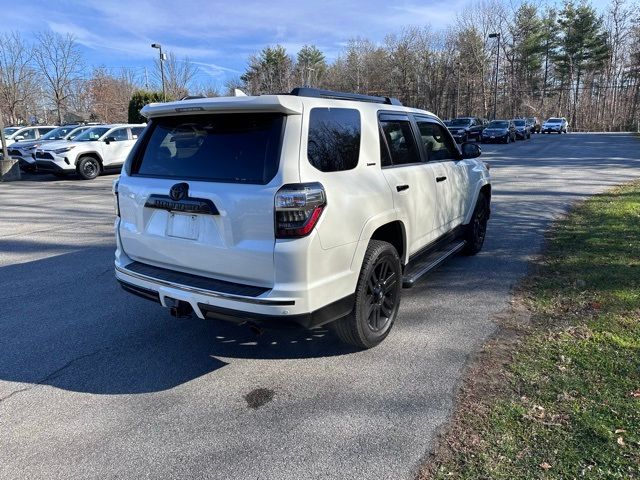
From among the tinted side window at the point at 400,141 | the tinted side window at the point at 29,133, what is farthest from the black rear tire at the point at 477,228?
the tinted side window at the point at 29,133

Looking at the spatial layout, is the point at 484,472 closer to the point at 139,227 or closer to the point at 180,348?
the point at 180,348

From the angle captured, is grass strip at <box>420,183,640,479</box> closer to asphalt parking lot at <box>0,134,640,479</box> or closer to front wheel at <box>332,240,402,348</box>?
asphalt parking lot at <box>0,134,640,479</box>

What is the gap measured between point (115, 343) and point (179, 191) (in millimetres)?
1641

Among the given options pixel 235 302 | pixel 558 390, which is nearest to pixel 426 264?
pixel 558 390

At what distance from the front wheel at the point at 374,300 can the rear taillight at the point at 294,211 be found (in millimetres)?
774

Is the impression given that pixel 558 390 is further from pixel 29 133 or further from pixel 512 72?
pixel 512 72

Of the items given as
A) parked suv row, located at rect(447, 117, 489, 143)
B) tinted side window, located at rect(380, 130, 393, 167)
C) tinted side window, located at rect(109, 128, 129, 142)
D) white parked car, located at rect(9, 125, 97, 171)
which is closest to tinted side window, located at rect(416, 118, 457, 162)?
tinted side window, located at rect(380, 130, 393, 167)

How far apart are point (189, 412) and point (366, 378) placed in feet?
4.09

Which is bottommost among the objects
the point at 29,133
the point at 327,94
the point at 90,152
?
the point at 90,152

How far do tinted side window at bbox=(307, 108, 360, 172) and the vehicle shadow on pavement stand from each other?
46.5 inches

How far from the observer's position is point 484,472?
244 cm

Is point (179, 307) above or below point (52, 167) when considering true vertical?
below

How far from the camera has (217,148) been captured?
3.28 meters

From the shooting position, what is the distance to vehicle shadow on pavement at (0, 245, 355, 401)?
11.5 feet
